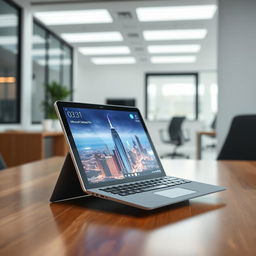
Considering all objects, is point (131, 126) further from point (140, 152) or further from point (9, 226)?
point (9, 226)

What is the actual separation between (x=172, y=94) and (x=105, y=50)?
7.32ft

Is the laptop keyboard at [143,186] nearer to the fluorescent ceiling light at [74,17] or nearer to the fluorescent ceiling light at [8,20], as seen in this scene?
the fluorescent ceiling light at [8,20]

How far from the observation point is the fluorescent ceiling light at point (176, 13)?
11.5 feet

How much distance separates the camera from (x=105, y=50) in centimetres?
547

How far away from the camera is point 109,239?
36cm

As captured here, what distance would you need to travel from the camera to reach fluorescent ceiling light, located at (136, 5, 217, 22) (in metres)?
3.49

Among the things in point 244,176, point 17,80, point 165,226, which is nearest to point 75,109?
point 165,226

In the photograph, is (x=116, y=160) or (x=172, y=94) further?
(x=172, y=94)

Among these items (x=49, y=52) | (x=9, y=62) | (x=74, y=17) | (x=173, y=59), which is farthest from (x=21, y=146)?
(x=173, y=59)

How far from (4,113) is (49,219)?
3.17 meters

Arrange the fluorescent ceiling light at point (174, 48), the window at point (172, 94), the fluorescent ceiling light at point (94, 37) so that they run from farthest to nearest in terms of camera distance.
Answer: the window at point (172, 94), the fluorescent ceiling light at point (174, 48), the fluorescent ceiling light at point (94, 37)

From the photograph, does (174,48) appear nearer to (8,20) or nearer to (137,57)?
(137,57)

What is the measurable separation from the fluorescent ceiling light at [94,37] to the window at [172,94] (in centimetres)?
246

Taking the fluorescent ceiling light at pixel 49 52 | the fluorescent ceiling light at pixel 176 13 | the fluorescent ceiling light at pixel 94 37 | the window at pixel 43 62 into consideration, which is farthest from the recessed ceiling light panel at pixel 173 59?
the fluorescent ceiling light at pixel 176 13
